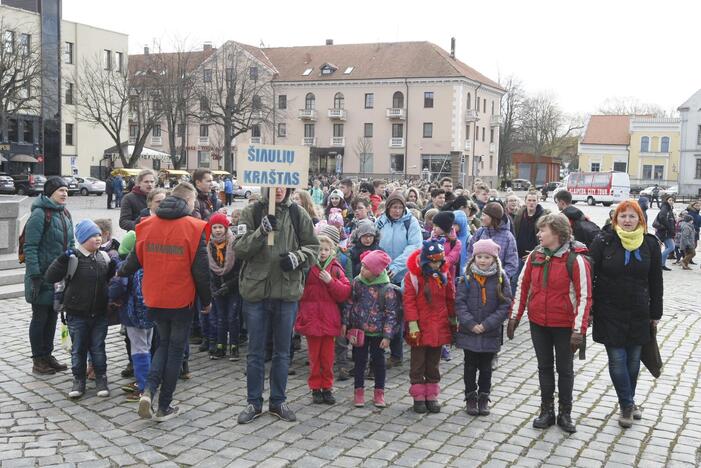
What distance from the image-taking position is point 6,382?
7039mm

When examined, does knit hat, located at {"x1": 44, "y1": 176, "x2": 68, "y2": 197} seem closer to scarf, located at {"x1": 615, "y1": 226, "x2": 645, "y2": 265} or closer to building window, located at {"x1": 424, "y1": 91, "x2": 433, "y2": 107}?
scarf, located at {"x1": 615, "y1": 226, "x2": 645, "y2": 265}

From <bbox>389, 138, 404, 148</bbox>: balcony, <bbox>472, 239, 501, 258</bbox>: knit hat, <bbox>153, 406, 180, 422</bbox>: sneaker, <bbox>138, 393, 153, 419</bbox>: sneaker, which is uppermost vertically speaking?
<bbox>389, 138, 404, 148</bbox>: balcony

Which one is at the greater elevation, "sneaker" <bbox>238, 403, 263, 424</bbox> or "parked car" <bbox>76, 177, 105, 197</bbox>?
"parked car" <bbox>76, 177, 105, 197</bbox>

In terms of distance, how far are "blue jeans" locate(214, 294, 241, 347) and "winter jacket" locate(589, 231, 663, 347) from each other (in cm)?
395

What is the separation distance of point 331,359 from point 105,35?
5828 centimetres

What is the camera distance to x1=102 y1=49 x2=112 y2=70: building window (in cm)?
5855

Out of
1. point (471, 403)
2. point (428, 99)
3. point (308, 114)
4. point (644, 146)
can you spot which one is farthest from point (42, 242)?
point (644, 146)

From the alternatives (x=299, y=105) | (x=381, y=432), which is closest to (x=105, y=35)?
(x=299, y=105)

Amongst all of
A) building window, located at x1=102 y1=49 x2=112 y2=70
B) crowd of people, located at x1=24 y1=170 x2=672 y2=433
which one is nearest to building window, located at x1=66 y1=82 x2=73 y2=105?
building window, located at x1=102 y1=49 x2=112 y2=70

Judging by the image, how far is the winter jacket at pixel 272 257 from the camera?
594cm

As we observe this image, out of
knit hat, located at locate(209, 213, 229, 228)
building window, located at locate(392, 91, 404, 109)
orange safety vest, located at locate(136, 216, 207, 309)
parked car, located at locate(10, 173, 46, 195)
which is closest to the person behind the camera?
orange safety vest, located at locate(136, 216, 207, 309)

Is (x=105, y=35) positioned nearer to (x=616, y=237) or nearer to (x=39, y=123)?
(x=39, y=123)

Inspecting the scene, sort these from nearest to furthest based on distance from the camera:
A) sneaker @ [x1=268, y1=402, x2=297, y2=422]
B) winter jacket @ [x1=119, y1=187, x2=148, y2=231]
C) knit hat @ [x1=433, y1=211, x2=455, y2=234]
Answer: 1. sneaker @ [x1=268, y1=402, x2=297, y2=422]
2. knit hat @ [x1=433, y1=211, x2=455, y2=234]
3. winter jacket @ [x1=119, y1=187, x2=148, y2=231]

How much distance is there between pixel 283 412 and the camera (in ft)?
20.1
